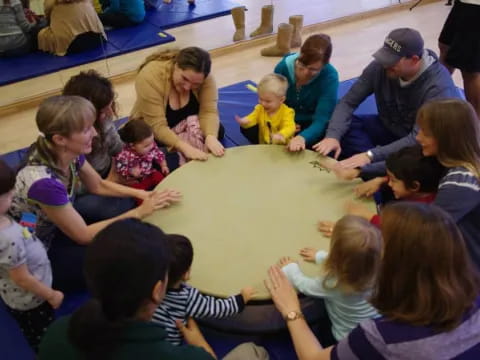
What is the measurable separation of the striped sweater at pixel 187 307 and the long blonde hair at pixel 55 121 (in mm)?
806

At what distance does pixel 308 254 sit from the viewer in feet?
6.50

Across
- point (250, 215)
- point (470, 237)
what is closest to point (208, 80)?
point (250, 215)

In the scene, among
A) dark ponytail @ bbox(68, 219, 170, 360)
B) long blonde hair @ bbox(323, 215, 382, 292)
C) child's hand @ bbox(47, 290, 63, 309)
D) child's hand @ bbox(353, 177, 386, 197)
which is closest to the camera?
dark ponytail @ bbox(68, 219, 170, 360)

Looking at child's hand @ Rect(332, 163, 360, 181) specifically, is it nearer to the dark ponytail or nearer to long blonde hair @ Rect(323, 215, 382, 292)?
long blonde hair @ Rect(323, 215, 382, 292)

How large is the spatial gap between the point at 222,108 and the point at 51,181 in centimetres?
213

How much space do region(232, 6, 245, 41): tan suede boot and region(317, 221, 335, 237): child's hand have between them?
140 inches

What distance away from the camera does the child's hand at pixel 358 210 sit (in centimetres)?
217

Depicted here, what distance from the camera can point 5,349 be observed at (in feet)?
6.89

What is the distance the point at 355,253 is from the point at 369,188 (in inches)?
32.6

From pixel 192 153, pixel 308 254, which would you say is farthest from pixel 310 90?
pixel 308 254

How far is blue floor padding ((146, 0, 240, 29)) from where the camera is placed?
519cm

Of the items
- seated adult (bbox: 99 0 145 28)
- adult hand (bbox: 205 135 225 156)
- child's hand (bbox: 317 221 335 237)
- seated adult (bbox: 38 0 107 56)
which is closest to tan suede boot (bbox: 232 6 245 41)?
seated adult (bbox: 99 0 145 28)

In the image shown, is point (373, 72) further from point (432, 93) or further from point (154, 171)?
point (154, 171)

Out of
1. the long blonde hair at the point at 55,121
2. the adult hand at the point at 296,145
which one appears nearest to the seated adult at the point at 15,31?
the long blonde hair at the point at 55,121
